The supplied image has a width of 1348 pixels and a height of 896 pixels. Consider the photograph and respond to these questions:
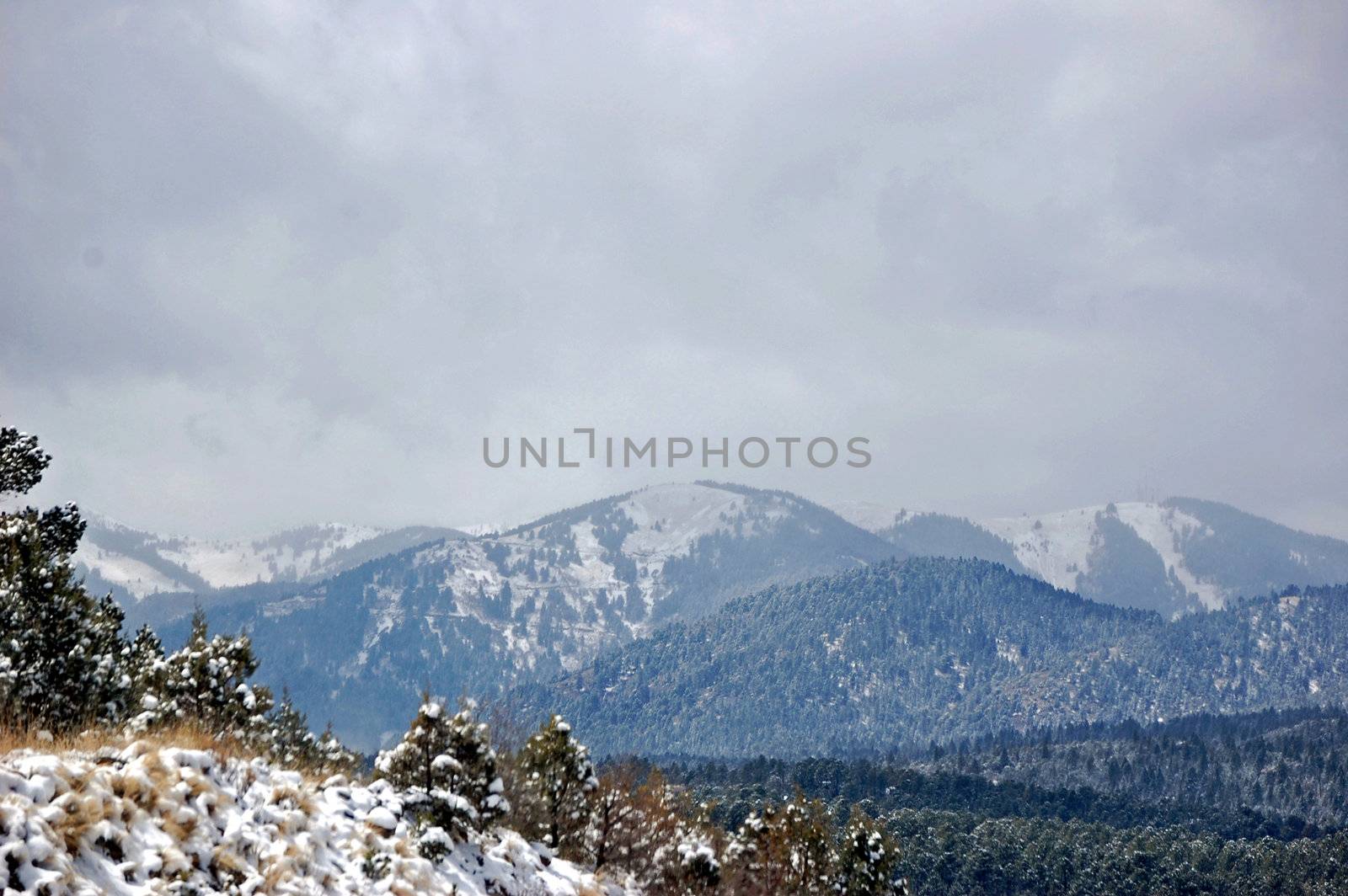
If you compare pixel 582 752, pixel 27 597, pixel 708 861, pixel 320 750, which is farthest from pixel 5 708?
pixel 320 750

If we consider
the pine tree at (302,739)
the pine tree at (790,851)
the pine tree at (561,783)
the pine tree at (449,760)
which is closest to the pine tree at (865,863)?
the pine tree at (790,851)

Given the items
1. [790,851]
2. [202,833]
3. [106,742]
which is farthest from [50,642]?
[790,851]

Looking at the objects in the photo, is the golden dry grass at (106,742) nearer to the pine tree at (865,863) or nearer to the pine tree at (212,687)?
the pine tree at (212,687)

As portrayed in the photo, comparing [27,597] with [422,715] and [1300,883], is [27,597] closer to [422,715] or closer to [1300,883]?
[422,715]

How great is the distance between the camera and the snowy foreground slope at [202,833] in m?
15.5

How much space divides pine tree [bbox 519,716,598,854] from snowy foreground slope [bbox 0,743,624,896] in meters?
13.1

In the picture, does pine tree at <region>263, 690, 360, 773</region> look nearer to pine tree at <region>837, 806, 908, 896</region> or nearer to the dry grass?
Result: pine tree at <region>837, 806, 908, 896</region>

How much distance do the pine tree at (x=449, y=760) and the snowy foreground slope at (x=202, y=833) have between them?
136 inches

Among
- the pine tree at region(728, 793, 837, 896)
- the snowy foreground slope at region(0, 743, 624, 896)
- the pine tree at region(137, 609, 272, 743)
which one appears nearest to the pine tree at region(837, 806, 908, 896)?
the pine tree at region(728, 793, 837, 896)

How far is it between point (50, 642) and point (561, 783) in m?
18.2

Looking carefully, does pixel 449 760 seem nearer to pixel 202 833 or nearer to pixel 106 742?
pixel 106 742

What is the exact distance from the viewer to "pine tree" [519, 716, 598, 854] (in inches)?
1457

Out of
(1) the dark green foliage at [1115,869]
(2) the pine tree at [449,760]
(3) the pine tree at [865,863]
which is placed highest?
(2) the pine tree at [449,760]

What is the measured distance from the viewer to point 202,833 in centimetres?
1786
